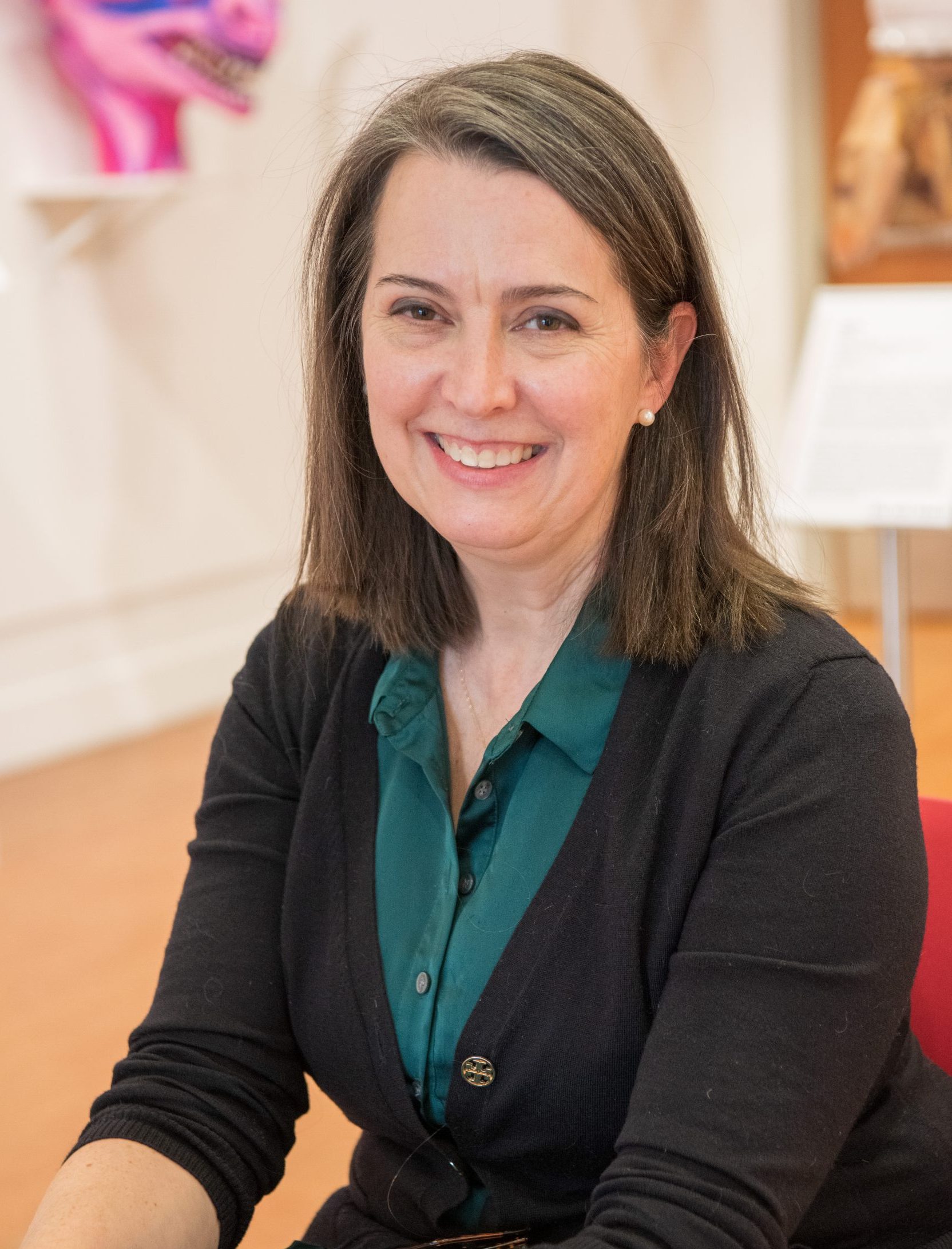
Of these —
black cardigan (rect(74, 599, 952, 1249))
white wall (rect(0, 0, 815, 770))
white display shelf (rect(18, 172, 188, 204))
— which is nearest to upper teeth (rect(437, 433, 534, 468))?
black cardigan (rect(74, 599, 952, 1249))

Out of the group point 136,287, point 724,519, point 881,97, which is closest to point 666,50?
point 881,97

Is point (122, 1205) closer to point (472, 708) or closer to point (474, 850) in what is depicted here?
point (474, 850)

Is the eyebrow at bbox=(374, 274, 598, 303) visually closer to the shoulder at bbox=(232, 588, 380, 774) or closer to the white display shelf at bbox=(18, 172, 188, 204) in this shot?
the shoulder at bbox=(232, 588, 380, 774)

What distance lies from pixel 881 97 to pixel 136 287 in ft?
9.39

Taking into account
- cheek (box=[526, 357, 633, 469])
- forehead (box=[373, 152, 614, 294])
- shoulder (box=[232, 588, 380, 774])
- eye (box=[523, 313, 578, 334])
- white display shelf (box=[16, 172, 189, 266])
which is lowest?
shoulder (box=[232, 588, 380, 774])

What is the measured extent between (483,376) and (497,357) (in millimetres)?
21

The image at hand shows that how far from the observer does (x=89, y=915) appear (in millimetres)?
3605

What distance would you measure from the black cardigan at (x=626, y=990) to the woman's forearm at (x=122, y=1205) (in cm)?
2

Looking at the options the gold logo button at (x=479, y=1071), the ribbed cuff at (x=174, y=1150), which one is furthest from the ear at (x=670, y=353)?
the ribbed cuff at (x=174, y=1150)

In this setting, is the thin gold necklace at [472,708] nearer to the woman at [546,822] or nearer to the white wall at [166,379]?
the woman at [546,822]

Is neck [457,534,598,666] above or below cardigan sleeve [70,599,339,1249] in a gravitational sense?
above

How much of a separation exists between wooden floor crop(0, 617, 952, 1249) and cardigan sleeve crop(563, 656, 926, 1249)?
1.50 meters

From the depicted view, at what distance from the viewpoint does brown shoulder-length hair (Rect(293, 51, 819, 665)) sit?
1.26m

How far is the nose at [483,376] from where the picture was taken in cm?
128
